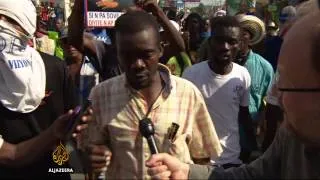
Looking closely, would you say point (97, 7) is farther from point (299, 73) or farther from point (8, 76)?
point (299, 73)

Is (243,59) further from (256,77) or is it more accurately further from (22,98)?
(22,98)

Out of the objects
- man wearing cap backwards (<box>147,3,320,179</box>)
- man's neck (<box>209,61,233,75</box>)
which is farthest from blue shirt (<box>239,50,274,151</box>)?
man wearing cap backwards (<box>147,3,320,179</box>)

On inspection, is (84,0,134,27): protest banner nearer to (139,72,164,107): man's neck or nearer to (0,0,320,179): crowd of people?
(0,0,320,179): crowd of people

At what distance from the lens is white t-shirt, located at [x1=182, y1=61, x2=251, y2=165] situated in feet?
13.4

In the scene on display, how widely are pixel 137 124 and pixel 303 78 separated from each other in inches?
44.8

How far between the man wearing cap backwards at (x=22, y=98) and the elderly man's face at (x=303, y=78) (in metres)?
1.39

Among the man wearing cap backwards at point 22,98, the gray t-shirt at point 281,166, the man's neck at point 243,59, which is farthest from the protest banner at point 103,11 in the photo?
the gray t-shirt at point 281,166

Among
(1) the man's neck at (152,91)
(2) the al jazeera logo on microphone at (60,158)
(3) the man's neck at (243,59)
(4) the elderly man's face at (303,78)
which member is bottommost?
(2) the al jazeera logo on microphone at (60,158)

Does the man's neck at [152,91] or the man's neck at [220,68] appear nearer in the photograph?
the man's neck at [152,91]

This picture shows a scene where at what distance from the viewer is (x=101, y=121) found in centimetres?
260

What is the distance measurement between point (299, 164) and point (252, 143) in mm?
2594

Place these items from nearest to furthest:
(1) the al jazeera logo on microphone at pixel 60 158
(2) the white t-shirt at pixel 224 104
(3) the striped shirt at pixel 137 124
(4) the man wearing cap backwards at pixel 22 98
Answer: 1. (3) the striped shirt at pixel 137 124
2. (4) the man wearing cap backwards at pixel 22 98
3. (1) the al jazeera logo on microphone at pixel 60 158
4. (2) the white t-shirt at pixel 224 104

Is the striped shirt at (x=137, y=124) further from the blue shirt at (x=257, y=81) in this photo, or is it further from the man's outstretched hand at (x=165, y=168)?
the blue shirt at (x=257, y=81)

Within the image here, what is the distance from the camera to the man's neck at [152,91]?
2621 millimetres
